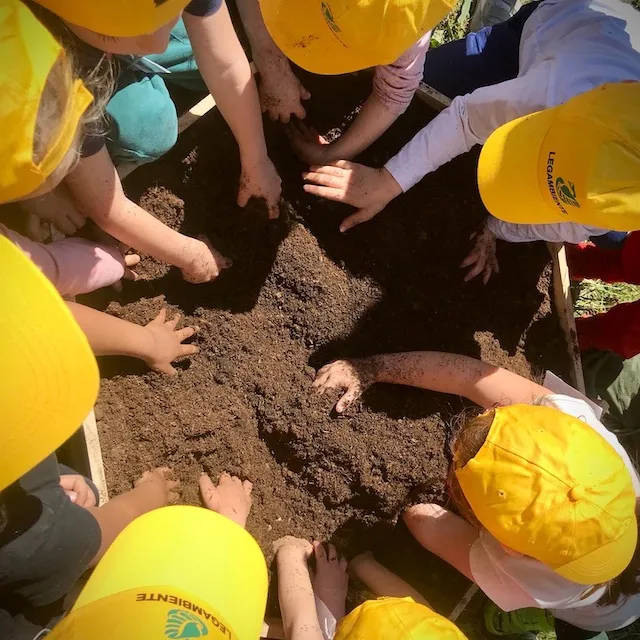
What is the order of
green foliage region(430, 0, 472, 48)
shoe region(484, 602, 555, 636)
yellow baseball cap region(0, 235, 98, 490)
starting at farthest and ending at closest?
green foliage region(430, 0, 472, 48) → shoe region(484, 602, 555, 636) → yellow baseball cap region(0, 235, 98, 490)

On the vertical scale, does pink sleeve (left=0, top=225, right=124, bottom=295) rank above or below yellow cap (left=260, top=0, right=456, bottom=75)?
below

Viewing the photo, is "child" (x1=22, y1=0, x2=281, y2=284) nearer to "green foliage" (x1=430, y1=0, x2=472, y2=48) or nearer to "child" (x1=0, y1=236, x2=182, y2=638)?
"child" (x1=0, y1=236, x2=182, y2=638)

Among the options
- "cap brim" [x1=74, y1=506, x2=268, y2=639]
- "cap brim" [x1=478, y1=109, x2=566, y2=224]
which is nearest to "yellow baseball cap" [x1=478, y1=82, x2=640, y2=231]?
"cap brim" [x1=478, y1=109, x2=566, y2=224]

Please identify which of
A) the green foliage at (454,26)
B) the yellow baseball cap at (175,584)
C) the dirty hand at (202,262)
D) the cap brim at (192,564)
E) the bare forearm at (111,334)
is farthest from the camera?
the green foliage at (454,26)

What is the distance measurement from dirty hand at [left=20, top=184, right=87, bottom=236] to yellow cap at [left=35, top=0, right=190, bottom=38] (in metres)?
0.39

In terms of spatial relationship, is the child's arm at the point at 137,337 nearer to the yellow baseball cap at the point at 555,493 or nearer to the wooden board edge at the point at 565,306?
the yellow baseball cap at the point at 555,493

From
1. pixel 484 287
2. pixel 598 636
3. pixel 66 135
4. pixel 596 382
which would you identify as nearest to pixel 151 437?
pixel 66 135

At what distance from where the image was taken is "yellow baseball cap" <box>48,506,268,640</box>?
0.80m

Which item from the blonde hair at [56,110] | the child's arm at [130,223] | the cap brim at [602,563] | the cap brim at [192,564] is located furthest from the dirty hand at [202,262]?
the cap brim at [602,563]

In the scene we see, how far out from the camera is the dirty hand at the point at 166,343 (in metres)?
1.14

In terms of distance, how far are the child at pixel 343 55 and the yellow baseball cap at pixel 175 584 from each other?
776mm

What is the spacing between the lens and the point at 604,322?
1.50m

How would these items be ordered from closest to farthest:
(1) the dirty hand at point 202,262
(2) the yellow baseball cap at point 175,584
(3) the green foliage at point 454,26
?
(2) the yellow baseball cap at point 175,584 → (1) the dirty hand at point 202,262 → (3) the green foliage at point 454,26

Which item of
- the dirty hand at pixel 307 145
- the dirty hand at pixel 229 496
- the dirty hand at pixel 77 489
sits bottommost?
the dirty hand at pixel 229 496
